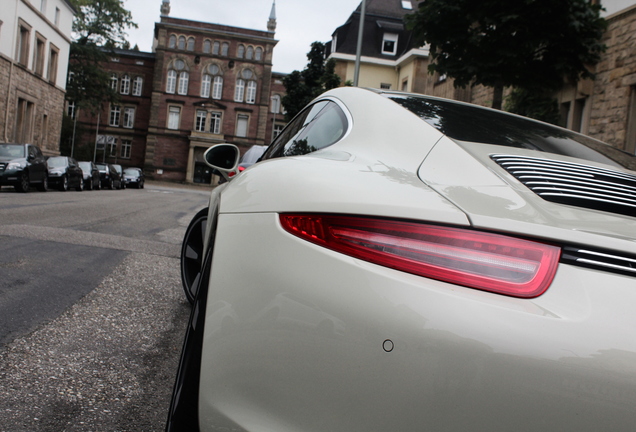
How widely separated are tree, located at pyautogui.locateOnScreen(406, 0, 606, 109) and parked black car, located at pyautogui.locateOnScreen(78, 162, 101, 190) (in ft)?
65.4

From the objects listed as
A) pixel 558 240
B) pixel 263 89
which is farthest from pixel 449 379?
pixel 263 89

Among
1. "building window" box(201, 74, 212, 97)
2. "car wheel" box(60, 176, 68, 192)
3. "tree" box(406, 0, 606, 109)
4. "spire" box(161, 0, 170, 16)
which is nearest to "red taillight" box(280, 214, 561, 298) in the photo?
"tree" box(406, 0, 606, 109)

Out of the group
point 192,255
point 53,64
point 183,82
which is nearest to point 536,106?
point 192,255

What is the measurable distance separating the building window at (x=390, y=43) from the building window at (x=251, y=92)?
25449 millimetres

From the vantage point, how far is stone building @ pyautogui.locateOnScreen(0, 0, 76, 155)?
29.7 meters

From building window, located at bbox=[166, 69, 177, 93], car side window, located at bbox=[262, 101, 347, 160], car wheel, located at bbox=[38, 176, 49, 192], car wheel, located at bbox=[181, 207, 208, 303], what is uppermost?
building window, located at bbox=[166, 69, 177, 93]

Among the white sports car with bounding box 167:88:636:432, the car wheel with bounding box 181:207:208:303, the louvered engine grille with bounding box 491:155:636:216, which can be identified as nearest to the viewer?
the white sports car with bounding box 167:88:636:432

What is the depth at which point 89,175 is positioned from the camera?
26016 millimetres

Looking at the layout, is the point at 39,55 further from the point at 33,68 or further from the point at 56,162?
the point at 56,162

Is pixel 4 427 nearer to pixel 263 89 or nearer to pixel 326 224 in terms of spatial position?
pixel 326 224

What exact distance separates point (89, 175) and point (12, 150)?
7796mm

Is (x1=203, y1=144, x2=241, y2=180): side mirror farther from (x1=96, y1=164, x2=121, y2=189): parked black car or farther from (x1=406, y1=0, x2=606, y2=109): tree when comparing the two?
(x1=96, y1=164, x2=121, y2=189): parked black car

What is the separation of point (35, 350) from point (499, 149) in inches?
93.4

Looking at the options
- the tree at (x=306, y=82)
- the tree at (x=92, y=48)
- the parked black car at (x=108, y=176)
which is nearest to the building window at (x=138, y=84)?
the tree at (x=92, y=48)
